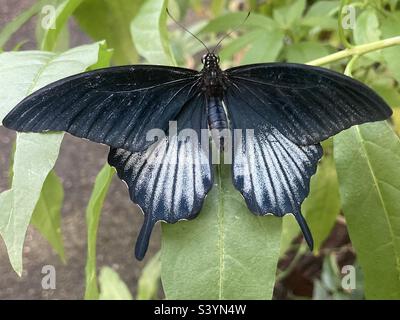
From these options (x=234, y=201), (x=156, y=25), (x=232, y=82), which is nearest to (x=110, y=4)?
(x=156, y=25)

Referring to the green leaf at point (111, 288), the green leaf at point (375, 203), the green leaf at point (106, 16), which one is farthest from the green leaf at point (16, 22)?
the green leaf at point (111, 288)

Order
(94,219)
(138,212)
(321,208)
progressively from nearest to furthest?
(94,219)
(321,208)
(138,212)

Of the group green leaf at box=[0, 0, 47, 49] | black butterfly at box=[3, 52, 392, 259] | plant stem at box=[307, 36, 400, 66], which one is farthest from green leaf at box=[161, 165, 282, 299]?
green leaf at box=[0, 0, 47, 49]

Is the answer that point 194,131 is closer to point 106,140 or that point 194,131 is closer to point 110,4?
point 106,140

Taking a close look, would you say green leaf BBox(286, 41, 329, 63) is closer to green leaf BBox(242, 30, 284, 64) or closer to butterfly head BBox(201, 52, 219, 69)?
green leaf BBox(242, 30, 284, 64)

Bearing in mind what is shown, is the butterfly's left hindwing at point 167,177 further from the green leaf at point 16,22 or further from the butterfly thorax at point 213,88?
the green leaf at point 16,22

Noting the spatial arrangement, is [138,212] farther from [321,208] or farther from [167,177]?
[167,177]

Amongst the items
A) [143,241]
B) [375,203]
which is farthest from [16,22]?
[375,203]

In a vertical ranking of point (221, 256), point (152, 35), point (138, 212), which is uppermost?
point (138, 212)
